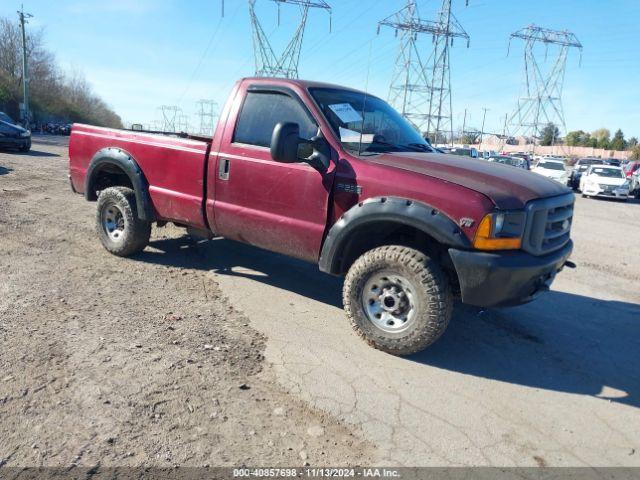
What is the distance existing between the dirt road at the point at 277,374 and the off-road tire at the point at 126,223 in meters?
0.18

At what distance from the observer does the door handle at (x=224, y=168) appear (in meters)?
4.63

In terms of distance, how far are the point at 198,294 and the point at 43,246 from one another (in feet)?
8.64

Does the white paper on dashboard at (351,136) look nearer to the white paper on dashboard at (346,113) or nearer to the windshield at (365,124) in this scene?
the windshield at (365,124)

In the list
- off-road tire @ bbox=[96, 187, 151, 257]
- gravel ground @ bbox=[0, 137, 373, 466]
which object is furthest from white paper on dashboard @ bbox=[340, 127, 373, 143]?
off-road tire @ bbox=[96, 187, 151, 257]

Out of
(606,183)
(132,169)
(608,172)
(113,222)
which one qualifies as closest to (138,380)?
(132,169)

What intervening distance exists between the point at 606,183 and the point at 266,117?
752 inches

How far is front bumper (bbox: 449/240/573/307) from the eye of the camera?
3.33m

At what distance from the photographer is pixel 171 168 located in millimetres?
5086

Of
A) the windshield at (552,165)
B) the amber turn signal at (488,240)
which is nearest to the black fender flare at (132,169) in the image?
the amber turn signal at (488,240)

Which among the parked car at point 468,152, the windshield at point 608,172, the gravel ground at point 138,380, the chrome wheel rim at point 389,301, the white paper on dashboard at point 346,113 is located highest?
the white paper on dashboard at point 346,113

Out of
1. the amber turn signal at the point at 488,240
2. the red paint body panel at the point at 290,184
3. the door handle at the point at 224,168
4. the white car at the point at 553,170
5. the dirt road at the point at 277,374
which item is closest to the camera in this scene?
the dirt road at the point at 277,374

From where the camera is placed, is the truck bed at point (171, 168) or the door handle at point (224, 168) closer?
the door handle at point (224, 168)

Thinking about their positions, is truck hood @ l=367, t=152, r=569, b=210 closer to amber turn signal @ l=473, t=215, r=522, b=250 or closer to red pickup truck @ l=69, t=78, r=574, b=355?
red pickup truck @ l=69, t=78, r=574, b=355

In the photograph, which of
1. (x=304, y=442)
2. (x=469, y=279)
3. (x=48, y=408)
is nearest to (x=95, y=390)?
(x=48, y=408)
